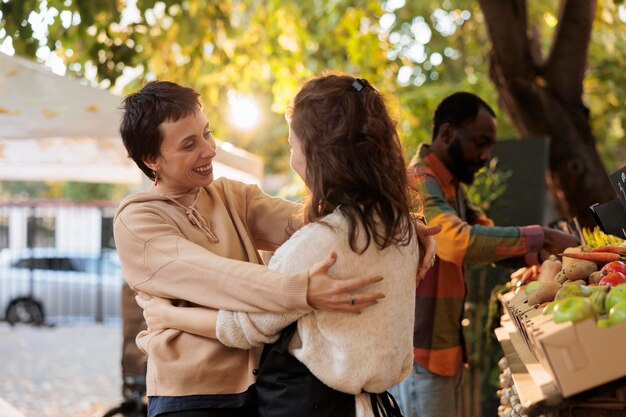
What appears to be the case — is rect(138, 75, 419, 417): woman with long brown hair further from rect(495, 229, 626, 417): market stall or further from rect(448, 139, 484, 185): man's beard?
rect(448, 139, 484, 185): man's beard

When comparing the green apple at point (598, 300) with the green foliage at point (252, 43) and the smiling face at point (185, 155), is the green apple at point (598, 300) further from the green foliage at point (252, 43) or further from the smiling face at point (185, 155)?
the green foliage at point (252, 43)

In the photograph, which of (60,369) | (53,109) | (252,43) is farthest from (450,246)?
(60,369)

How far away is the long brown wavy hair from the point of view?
7.54ft

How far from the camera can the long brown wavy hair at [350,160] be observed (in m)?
2.30

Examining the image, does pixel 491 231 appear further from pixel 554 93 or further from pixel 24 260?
pixel 24 260

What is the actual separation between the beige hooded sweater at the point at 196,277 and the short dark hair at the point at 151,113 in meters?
0.13

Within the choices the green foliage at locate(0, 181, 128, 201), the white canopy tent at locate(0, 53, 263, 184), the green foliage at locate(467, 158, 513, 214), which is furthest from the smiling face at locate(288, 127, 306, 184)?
the green foliage at locate(0, 181, 128, 201)

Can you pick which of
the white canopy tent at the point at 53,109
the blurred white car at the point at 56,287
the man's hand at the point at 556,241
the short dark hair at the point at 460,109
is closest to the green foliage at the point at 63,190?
the blurred white car at the point at 56,287

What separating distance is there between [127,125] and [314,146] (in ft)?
1.99

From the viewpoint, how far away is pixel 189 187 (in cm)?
270

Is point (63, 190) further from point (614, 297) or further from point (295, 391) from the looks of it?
point (614, 297)

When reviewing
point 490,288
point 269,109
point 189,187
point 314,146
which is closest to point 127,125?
point 189,187

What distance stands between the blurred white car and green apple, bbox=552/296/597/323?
636 inches

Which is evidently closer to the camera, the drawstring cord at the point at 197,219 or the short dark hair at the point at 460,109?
the drawstring cord at the point at 197,219
